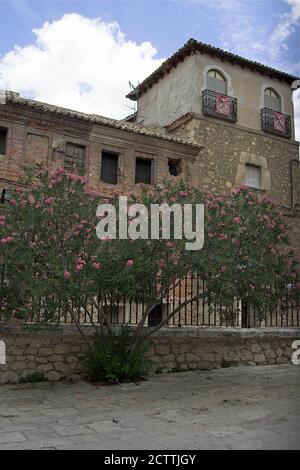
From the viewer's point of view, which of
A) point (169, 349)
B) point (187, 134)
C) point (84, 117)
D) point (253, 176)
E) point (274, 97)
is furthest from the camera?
point (274, 97)

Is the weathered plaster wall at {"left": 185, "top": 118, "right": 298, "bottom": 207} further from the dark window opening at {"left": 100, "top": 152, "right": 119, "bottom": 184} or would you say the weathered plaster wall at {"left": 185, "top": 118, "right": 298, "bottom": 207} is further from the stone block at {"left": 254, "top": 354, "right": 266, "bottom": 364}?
the stone block at {"left": 254, "top": 354, "right": 266, "bottom": 364}

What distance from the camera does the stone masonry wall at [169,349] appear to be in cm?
714

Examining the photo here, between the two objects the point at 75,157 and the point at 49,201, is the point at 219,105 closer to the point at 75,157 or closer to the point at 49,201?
the point at 75,157

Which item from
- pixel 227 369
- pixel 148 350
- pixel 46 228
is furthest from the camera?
pixel 227 369

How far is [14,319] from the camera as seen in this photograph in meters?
7.08

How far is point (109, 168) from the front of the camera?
14688mm

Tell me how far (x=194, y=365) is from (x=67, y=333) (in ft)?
8.72

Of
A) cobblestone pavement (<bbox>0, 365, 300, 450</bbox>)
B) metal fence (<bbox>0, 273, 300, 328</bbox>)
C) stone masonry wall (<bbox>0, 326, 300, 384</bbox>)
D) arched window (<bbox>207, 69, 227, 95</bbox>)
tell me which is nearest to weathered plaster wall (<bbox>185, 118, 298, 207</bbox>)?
arched window (<bbox>207, 69, 227, 95</bbox>)

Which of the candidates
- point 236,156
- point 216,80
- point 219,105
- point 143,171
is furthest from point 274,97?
point 143,171

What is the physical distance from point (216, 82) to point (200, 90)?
3.12 ft

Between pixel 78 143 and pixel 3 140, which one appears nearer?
pixel 3 140

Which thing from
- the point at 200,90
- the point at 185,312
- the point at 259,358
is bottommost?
the point at 259,358
